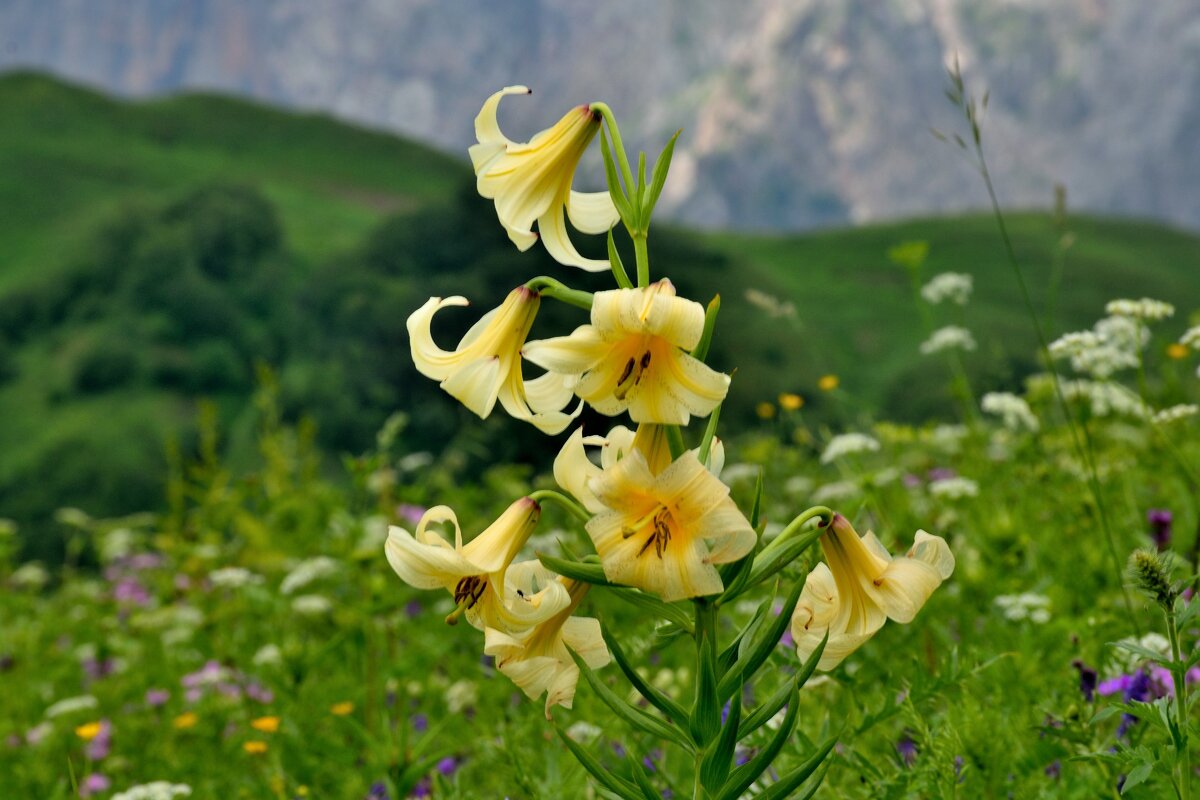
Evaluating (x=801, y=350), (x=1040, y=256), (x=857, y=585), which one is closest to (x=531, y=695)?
(x=857, y=585)

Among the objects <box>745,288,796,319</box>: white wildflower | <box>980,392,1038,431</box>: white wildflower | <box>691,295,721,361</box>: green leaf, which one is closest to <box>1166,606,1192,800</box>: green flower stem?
<box>691,295,721,361</box>: green leaf

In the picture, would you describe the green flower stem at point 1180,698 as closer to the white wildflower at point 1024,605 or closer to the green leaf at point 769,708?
the green leaf at point 769,708

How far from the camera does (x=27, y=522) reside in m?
34.9

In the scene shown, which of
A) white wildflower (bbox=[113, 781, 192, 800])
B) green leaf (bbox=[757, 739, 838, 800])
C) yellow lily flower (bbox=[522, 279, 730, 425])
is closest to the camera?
yellow lily flower (bbox=[522, 279, 730, 425])

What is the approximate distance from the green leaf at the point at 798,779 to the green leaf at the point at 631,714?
0.49 feet

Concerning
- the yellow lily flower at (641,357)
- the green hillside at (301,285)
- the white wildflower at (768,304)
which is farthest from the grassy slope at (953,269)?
the yellow lily flower at (641,357)

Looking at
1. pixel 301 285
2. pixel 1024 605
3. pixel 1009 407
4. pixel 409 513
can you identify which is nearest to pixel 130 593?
pixel 409 513

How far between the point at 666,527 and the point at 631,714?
33cm

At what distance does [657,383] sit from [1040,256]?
94506mm

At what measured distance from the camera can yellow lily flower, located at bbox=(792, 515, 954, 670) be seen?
1.53m

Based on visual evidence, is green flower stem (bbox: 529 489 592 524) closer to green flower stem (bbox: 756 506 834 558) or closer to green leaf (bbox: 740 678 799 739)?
green flower stem (bbox: 756 506 834 558)

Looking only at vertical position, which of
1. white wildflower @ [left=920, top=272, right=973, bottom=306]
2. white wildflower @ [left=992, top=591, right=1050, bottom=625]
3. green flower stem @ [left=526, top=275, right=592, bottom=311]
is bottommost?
white wildflower @ [left=920, top=272, right=973, bottom=306]

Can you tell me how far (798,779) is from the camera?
1.52 meters

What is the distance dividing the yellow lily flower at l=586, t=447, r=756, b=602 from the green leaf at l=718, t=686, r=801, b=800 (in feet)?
0.83
